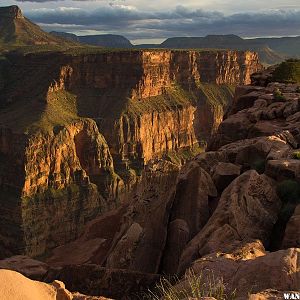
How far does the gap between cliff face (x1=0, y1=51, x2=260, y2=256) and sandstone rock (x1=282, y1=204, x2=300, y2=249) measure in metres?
73.4

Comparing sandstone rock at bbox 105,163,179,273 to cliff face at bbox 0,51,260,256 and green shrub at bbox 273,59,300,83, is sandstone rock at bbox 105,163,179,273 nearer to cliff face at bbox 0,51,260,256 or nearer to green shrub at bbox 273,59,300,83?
green shrub at bbox 273,59,300,83

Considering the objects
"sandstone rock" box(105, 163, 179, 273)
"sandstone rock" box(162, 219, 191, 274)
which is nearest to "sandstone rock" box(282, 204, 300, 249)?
"sandstone rock" box(162, 219, 191, 274)

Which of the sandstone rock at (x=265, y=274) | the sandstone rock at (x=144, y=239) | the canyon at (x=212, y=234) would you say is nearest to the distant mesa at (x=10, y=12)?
the canyon at (x=212, y=234)

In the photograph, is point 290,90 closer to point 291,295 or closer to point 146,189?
point 146,189

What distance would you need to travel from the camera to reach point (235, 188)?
675 inches

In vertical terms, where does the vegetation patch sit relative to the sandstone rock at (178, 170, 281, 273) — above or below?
below

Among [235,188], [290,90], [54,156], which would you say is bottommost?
[54,156]

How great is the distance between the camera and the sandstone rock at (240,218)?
15.2 meters

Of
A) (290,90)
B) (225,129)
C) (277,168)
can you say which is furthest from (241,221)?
(290,90)

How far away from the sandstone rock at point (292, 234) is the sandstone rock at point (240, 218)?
4.00 ft

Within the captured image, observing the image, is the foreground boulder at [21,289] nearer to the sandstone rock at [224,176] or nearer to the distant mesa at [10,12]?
the sandstone rock at [224,176]

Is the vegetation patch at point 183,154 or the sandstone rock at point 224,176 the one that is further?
the vegetation patch at point 183,154

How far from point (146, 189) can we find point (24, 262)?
23.2ft

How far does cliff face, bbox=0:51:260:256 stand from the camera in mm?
93375
